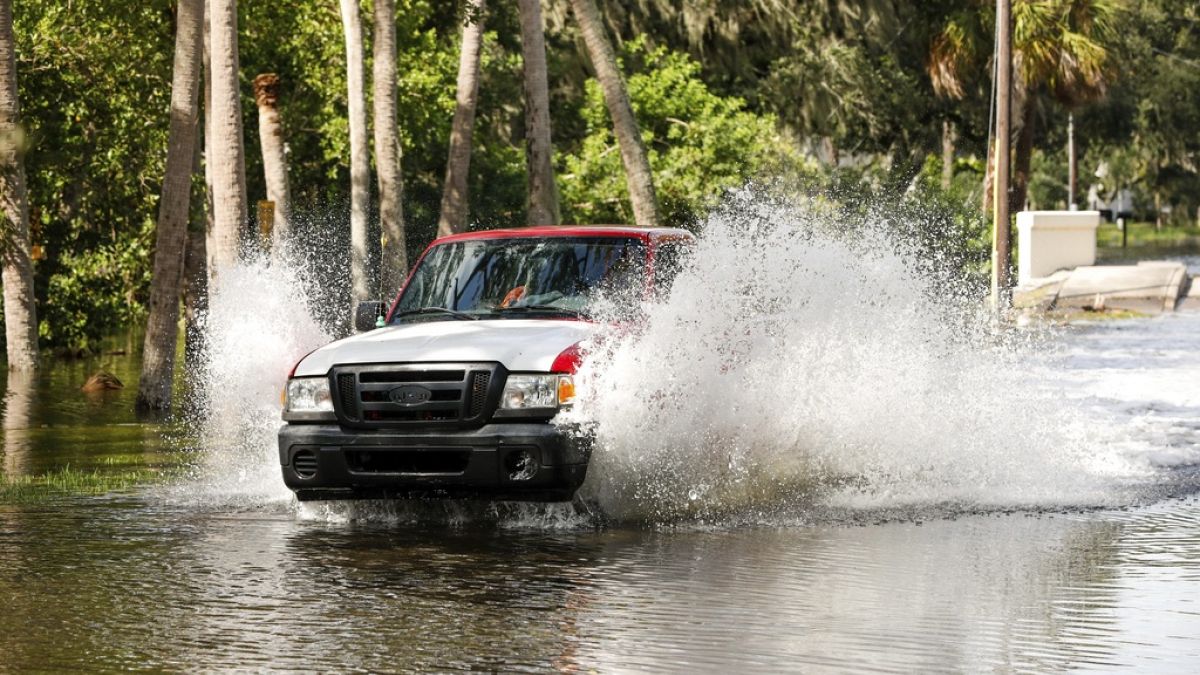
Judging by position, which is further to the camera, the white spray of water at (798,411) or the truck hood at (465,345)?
the white spray of water at (798,411)

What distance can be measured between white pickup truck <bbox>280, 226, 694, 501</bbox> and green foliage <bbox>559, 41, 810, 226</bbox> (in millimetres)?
25563

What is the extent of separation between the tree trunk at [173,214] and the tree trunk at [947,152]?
35.0 meters

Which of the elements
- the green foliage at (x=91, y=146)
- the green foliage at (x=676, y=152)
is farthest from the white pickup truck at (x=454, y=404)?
the green foliage at (x=676, y=152)

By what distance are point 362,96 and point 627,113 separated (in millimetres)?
3815

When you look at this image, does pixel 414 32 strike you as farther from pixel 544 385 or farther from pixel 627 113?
pixel 544 385

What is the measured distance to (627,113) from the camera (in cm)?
2942

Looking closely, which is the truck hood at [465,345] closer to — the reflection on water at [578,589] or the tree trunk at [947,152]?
the reflection on water at [578,589]

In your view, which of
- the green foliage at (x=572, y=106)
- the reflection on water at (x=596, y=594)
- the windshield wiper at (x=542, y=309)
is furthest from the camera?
the green foliage at (x=572, y=106)

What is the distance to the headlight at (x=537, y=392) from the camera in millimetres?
10641

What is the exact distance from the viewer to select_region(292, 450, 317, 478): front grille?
36.2 feet

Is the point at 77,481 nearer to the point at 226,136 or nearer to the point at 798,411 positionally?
the point at 798,411

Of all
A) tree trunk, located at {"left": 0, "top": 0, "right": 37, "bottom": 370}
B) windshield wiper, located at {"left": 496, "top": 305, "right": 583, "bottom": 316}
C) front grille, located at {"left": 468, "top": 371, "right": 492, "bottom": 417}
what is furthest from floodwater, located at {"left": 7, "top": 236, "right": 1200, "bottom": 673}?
tree trunk, located at {"left": 0, "top": 0, "right": 37, "bottom": 370}

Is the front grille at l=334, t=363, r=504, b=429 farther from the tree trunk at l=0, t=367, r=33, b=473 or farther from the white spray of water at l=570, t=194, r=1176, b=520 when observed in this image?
the tree trunk at l=0, t=367, r=33, b=473

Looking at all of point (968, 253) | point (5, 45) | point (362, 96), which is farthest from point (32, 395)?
point (968, 253)
